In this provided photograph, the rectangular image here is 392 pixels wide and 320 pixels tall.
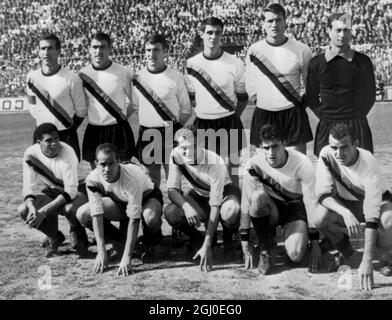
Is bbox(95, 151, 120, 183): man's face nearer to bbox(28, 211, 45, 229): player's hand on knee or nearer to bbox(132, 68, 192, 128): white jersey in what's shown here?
bbox(28, 211, 45, 229): player's hand on knee

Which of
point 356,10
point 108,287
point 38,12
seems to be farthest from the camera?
point 38,12

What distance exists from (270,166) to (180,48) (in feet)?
69.9

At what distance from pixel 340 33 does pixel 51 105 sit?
9.21ft

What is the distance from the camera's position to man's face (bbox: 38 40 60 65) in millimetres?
5245

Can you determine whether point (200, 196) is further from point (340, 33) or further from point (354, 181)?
point (340, 33)

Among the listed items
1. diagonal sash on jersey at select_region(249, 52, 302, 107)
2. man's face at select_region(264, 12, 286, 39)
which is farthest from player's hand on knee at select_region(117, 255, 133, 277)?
man's face at select_region(264, 12, 286, 39)

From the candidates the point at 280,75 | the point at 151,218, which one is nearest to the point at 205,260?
the point at 151,218

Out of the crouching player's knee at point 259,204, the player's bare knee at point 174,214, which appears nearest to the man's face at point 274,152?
the crouching player's knee at point 259,204

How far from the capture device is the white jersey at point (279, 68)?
4930 mm

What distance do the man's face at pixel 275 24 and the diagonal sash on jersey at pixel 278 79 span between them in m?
0.22

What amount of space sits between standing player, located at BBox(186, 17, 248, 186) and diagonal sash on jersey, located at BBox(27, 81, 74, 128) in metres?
1.30

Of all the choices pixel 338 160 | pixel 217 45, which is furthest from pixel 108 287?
pixel 217 45

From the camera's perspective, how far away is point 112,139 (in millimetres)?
5363
